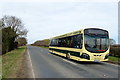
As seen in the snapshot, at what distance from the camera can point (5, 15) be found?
2162 inches

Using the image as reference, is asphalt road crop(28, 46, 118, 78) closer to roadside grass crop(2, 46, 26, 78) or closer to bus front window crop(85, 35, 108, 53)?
roadside grass crop(2, 46, 26, 78)

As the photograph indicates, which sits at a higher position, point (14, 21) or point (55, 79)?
point (14, 21)

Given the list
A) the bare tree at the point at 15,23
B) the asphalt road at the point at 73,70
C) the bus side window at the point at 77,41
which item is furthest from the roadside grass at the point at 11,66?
the bare tree at the point at 15,23

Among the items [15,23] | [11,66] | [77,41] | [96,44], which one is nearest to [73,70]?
[96,44]

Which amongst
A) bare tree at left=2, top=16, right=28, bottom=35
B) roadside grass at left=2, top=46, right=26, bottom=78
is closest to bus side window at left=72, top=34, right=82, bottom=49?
roadside grass at left=2, top=46, right=26, bottom=78

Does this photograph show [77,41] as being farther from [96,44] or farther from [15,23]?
[15,23]

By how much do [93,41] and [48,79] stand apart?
23.8 ft

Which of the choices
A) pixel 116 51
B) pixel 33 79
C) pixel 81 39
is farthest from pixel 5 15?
pixel 33 79

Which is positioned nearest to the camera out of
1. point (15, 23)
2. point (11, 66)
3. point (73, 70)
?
point (73, 70)

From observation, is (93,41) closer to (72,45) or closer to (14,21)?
(72,45)

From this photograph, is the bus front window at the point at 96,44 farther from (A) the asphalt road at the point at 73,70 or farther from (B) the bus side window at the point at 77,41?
(A) the asphalt road at the point at 73,70

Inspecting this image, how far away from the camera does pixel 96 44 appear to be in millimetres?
14391

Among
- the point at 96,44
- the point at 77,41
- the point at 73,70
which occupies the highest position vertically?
the point at 77,41

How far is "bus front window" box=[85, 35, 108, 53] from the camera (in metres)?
14.2
